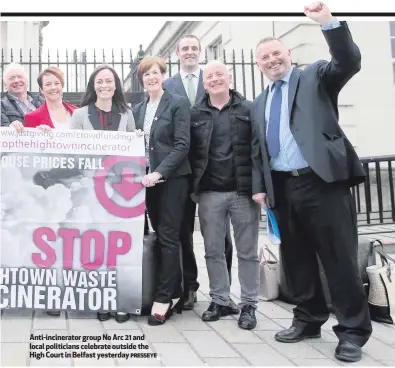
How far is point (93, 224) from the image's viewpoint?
2.74m

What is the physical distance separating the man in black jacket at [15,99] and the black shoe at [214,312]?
1763mm

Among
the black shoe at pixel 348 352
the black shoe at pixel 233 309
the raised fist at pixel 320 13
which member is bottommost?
the black shoe at pixel 348 352

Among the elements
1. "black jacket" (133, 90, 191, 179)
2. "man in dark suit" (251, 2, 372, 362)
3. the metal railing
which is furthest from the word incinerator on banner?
the metal railing

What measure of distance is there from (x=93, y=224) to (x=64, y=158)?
45 centimetres

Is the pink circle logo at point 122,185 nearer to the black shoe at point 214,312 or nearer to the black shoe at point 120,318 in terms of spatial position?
the black shoe at point 120,318

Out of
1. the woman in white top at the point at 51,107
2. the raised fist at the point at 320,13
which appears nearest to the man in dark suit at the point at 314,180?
the raised fist at the point at 320,13

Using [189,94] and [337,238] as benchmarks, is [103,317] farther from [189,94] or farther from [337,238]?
[189,94]

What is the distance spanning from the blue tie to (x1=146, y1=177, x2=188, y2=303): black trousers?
626 mm

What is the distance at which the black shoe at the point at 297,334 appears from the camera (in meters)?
2.51

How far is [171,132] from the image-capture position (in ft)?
9.24

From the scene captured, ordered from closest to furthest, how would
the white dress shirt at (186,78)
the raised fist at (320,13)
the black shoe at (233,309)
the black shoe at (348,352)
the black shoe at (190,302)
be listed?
the raised fist at (320,13), the black shoe at (348,352), the black shoe at (233,309), the black shoe at (190,302), the white dress shirt at (186,78)

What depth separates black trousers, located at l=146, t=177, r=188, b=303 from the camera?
280 centimetres

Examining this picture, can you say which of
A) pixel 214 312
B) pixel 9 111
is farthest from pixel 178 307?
pixel 9 111

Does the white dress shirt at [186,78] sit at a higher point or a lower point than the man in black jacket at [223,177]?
higher
